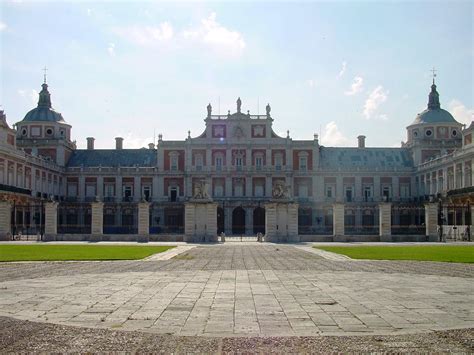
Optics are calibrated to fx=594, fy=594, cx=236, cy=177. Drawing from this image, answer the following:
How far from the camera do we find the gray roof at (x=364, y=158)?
6800 centimetres

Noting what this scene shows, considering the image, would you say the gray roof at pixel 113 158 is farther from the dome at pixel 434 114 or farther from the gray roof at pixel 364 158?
the dome at pixel 434 114

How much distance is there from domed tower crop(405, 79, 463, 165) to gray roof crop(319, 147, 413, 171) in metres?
1.58

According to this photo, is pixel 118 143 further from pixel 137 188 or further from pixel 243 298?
pixel 243 298

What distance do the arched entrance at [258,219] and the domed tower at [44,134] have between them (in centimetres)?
2271

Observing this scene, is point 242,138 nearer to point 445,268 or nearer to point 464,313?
point 445,268

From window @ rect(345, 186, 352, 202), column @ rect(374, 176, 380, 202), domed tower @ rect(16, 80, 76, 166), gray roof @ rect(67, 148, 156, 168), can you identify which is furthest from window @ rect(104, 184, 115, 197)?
column @ rect(374, 176, 380, 202)

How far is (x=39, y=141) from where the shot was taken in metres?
66.2

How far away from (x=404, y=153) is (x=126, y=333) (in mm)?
65365

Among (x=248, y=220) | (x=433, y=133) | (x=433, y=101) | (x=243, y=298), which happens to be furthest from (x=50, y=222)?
(x=433, y=101)

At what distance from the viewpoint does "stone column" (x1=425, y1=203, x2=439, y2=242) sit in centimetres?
3684

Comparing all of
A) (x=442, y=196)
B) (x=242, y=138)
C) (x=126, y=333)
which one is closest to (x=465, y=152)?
(x=442, y=196)

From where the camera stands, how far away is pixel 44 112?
67.8 metres

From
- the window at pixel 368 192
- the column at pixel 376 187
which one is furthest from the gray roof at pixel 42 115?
the column at pixel 376 187

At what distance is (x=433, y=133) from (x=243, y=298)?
61.3m
